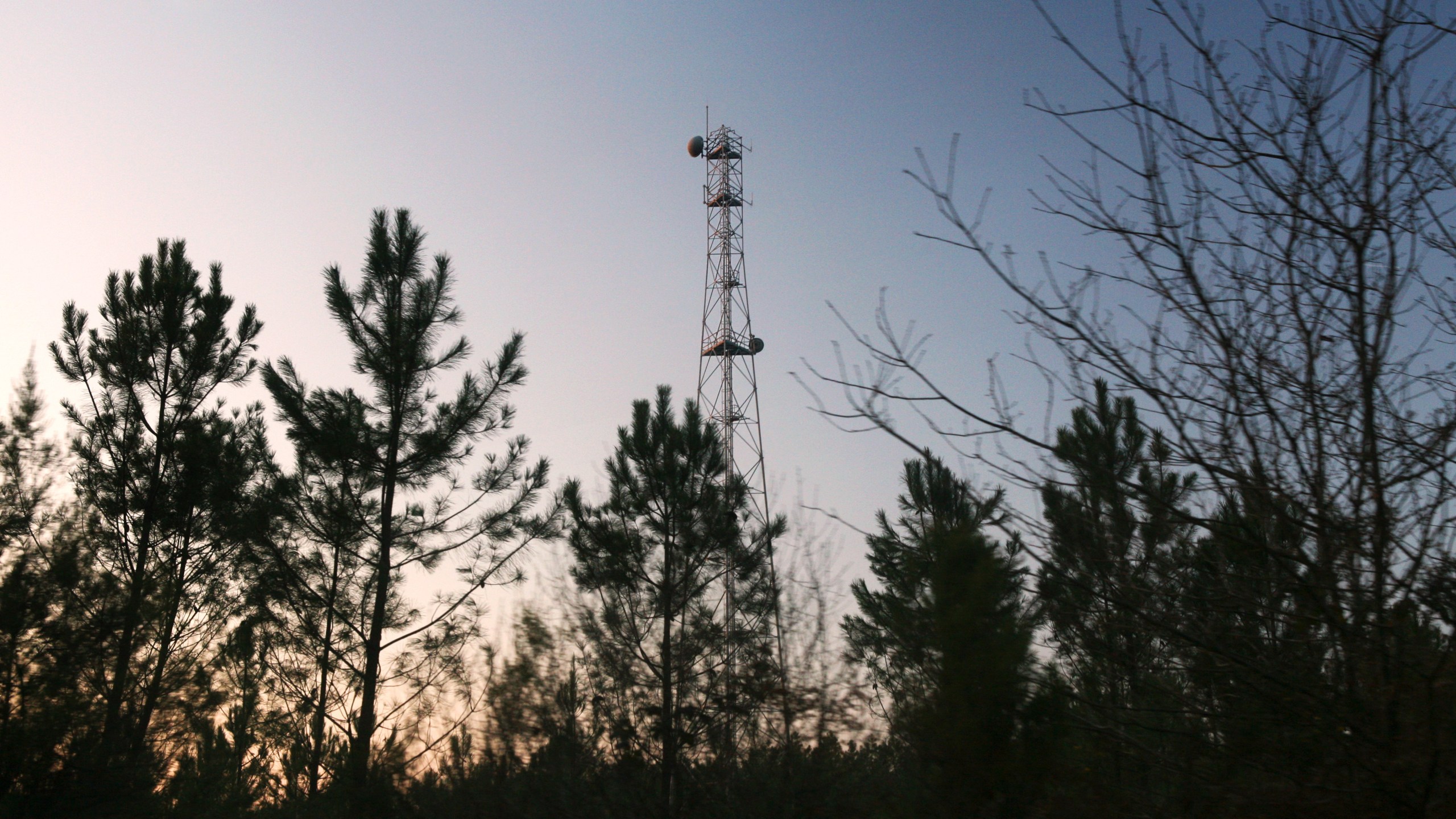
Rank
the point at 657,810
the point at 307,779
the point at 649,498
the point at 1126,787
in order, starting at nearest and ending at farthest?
the point at 1126,787 < the point at 657,810 < the point at 307,779 < the point at 649,498

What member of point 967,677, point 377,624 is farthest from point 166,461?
point 967,677

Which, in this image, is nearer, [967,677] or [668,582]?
[967,677]

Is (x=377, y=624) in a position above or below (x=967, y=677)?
above

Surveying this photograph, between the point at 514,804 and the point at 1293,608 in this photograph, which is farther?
the point at 514,804

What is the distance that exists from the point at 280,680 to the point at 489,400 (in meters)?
4.43

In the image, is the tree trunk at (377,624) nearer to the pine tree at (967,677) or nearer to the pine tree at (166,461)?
the pine tree at (166,461)

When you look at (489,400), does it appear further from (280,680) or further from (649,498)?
(280,680)

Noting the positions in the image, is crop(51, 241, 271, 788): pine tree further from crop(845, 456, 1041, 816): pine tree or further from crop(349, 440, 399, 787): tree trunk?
crop(845, 456, 1041, 816): pine tree

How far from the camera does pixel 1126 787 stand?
432 cm

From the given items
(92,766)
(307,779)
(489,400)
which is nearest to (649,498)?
(489,400)

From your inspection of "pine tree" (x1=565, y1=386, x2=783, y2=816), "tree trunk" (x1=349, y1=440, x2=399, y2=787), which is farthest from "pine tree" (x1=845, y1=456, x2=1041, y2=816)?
"tree trunk" (x1=349, y1=440, x2=399, y2=787)

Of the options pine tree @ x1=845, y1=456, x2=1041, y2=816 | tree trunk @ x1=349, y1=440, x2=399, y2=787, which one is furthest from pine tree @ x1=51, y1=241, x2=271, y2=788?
pine tree @ x1=845, y1=456, x2=1041, y2=816

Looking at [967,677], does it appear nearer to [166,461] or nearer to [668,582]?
[668,582]

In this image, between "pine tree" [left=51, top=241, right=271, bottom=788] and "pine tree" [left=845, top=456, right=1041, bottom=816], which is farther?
"pine tree" [left=51, top=241, right=271, bottom=788]
